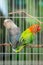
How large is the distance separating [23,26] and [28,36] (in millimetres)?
100

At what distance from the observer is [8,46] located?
1.77 m

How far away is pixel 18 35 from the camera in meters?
Answer: 1.73

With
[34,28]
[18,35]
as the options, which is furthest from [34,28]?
[18,35]

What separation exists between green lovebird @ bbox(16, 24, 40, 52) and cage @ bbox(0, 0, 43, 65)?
28 mm

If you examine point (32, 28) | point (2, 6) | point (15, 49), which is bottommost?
point (15, 49)

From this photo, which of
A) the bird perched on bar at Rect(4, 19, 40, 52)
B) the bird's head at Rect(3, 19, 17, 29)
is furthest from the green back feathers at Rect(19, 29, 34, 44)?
the bird's head at Rect(3, 19, 17, 29)

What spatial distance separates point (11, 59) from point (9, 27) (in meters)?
0.25

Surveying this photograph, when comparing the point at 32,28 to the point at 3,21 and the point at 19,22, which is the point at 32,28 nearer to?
the point at 19,22

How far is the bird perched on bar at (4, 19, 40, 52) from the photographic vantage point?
1725 mm

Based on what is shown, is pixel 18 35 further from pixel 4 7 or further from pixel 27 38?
pixel 4 7

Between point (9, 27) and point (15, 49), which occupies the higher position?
point (9, 27)

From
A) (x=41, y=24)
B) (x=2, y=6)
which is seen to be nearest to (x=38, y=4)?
(x=41, y=24)

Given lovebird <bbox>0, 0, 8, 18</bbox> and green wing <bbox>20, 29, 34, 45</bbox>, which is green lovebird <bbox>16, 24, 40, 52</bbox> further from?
lovebird <bbox>0, 0, 8, 18</bbox>

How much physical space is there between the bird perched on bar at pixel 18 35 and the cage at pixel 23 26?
0.08 feet
